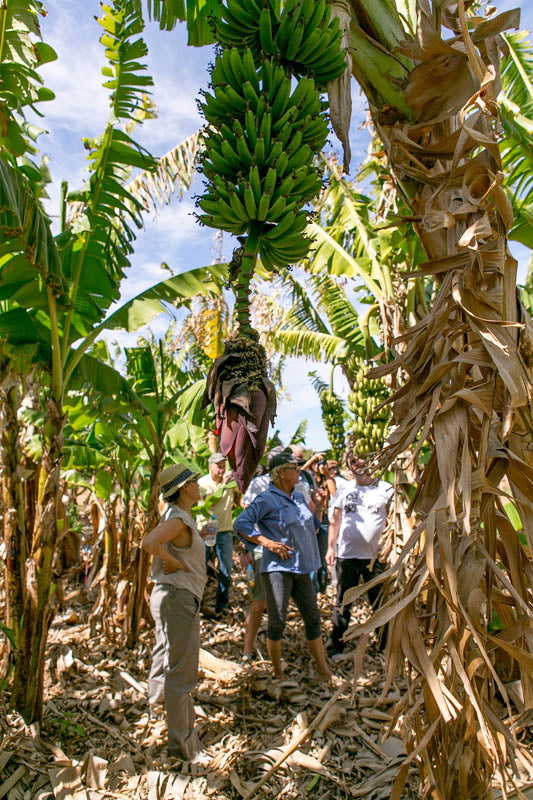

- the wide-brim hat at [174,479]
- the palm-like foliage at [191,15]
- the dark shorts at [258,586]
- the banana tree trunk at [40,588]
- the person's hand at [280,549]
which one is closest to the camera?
the palm-like foliage at [191,15]

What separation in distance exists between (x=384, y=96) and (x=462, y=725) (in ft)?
7.09

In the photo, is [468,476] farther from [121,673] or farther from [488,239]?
[121,673]

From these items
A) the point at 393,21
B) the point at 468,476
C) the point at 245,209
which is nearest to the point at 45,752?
the point at 468,476

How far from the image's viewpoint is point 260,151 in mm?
1430

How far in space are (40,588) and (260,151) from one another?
3.40 meters

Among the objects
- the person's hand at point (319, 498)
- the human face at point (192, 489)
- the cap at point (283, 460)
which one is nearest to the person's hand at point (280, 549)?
the cap at point (283, 460)

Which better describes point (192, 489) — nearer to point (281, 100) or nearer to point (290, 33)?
point (281, 100)

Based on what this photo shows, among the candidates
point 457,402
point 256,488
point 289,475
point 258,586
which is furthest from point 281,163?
point 256,488

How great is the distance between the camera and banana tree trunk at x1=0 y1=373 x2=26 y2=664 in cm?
367

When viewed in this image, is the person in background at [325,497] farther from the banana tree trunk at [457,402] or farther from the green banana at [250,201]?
the green banana at [250,201]

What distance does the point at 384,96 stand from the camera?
1.95 meters

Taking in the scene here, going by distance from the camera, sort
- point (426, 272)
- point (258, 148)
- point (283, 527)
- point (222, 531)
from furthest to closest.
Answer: point (222, 531), point (283, 527), point (426, 272), point (258, 148)

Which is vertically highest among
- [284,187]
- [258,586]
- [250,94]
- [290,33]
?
[290,33]

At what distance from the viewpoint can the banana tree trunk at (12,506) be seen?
12.0 ft
